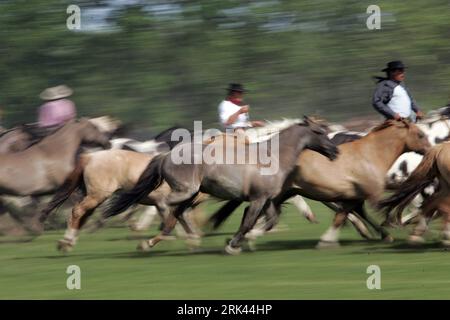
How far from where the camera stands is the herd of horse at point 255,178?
38.0ft

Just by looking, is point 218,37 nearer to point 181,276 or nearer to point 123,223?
point 123,223

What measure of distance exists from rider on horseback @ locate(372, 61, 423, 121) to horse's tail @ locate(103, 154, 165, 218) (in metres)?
2.60

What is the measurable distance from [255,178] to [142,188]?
1244mm

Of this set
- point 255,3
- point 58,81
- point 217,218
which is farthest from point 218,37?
point 217,218

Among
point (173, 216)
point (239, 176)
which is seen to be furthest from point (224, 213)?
point (239, 176)

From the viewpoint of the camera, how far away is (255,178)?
1157 cm

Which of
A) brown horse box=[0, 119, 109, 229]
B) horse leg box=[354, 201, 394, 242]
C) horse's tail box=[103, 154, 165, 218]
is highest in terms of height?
brown horse box=[0, 119, 109, 229]

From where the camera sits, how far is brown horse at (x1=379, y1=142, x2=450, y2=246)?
11.2 m

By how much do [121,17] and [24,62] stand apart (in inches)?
111

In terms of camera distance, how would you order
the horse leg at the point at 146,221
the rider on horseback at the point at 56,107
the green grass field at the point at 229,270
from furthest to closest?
the rider on horseback at the point at 56,107 → the horse leg at the point at 146,221 → the green grass field at the point at 229,270

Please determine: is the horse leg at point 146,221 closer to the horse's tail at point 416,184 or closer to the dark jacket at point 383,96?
the dark jacket at point 383,96

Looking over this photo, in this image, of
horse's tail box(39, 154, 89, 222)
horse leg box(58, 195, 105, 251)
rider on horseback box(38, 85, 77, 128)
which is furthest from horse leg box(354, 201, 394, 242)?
rider on horseback box(38, 85, 77, 128)

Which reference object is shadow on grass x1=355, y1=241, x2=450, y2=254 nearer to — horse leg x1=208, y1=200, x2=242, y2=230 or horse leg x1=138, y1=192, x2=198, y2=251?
horse leg x1=208, y1=200, x2=242, y2=230

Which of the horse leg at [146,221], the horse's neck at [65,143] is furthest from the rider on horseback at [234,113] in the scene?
the horse's neck at [65,143]
